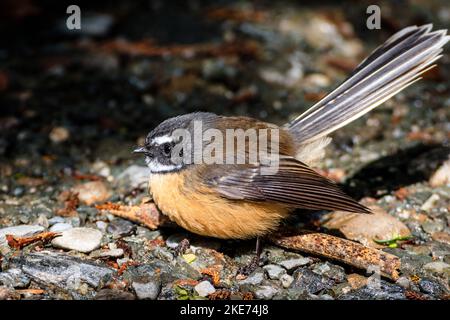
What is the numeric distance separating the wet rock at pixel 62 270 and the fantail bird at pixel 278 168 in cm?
77

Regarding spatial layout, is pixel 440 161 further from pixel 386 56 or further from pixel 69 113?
pixel 69 113

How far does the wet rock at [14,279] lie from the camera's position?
4768 mm

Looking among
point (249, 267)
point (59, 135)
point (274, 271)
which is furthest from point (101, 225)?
point (59, 135)

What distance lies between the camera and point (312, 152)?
5.88 meters

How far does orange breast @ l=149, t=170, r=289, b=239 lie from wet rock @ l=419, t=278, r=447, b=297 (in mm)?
1252

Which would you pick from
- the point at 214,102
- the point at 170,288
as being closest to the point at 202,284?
the point at 170,288

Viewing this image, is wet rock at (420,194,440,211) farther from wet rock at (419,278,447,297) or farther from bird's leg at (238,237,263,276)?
bird's leg at (238,237,263,276)

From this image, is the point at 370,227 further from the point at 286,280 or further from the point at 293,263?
the point at 286,280

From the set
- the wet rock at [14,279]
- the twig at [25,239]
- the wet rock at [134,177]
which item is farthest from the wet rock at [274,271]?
the wet rock at [14,279]

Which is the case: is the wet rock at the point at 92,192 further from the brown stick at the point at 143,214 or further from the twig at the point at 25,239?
the twig at the point at 25,239

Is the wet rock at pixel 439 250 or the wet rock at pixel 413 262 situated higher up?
the wet rock at pixel 439 250

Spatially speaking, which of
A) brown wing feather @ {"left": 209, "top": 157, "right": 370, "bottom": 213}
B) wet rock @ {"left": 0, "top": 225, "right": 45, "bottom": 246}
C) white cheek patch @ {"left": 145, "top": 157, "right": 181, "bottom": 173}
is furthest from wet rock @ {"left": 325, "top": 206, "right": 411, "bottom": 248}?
wet rock @ {"left": 0, "top": 225, "right": 45, "bottom": 246}

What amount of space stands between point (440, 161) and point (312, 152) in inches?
61.9

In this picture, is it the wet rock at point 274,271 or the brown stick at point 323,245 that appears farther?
the wet rock at point 274,271
